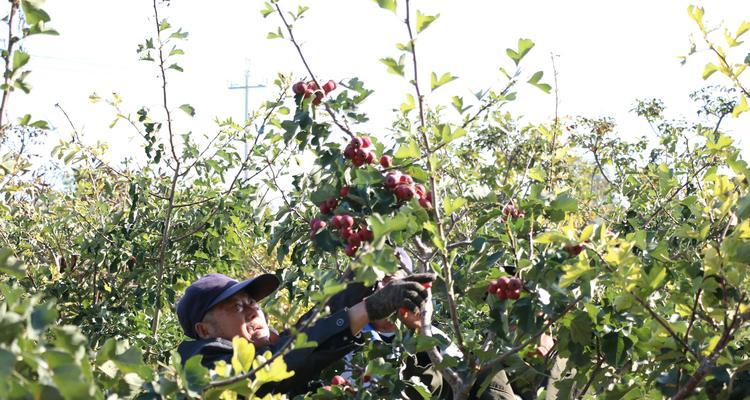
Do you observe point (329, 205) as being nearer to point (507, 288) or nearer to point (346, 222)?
point (346, 222)

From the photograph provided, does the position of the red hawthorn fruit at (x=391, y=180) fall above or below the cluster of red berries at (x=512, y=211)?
above

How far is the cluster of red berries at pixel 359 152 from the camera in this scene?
243 centimetres

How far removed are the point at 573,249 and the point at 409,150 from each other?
0.48 metres

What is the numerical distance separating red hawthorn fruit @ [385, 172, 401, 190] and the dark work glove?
A: 244mm

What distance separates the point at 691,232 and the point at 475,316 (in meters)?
1.64

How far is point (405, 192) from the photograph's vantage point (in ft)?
7.56

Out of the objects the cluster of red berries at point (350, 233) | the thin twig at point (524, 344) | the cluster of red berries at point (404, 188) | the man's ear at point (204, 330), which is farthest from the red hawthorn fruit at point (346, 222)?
the man's ear at point (204, 330)

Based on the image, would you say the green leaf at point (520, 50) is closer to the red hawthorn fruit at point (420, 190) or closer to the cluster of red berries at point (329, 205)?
the red hawthorn fruit at point (420, 190)

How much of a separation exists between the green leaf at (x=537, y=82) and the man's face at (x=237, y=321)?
52.3 inches

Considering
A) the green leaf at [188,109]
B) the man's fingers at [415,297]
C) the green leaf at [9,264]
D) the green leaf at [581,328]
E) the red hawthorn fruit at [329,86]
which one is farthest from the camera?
the green leaf at [188,109]

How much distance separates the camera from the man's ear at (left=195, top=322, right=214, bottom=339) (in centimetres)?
322

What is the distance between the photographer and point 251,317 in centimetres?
322

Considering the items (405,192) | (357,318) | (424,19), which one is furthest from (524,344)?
(424,19)

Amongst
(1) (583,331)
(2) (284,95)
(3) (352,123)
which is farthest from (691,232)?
(2) (284,95)
